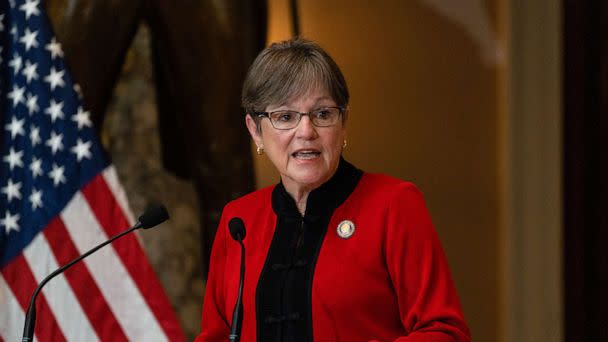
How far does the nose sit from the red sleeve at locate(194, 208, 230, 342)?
11.9 inches

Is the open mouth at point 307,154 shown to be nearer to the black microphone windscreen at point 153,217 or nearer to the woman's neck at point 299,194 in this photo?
the woman's neck at point 299,194

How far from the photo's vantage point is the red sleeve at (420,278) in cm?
159

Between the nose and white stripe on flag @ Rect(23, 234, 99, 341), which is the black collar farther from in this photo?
white stripe on flag @ Rect(23, 234, 99, 341)

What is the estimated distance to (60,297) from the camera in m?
2.67

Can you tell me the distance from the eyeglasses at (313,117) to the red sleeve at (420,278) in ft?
0.67

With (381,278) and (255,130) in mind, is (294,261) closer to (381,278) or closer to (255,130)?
(381,278)

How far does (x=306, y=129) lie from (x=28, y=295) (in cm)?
131

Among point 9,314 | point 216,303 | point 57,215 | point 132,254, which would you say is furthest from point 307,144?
point 9,314

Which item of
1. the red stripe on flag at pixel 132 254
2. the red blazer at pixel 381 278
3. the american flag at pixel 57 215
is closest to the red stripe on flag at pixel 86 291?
the american flag at pixel 57 215

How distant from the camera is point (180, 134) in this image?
10.6 feet

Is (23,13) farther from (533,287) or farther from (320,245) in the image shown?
(533,287)

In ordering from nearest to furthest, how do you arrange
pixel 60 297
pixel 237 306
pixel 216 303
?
1. pixel 237 306
2. pixel 216 303
3. pixel 60 297
